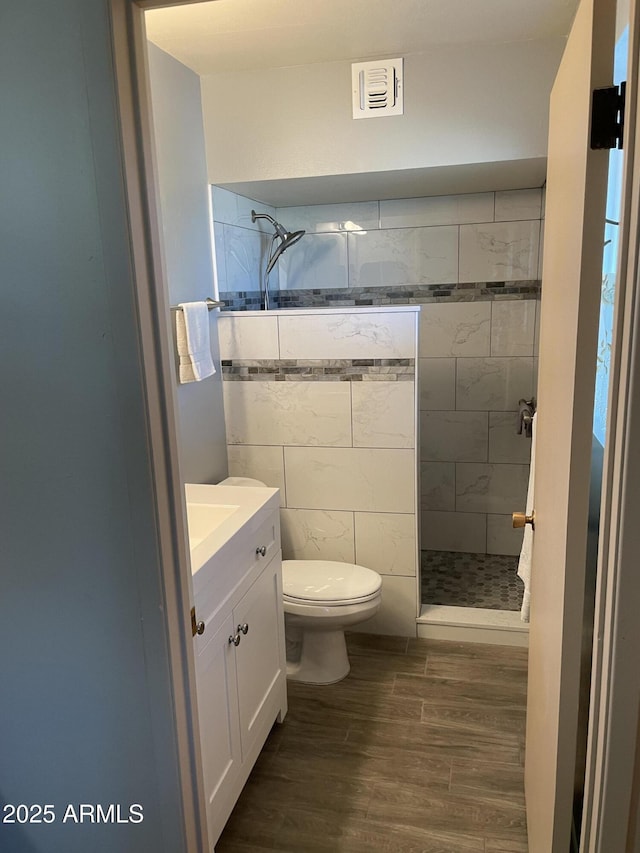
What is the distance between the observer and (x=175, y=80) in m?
2.45

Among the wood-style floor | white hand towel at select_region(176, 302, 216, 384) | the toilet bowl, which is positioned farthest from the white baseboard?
white hand towel at select_region(176, 302, 216, 384)

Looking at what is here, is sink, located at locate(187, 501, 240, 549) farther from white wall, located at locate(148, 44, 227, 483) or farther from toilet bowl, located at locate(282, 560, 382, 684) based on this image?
toilet bowl, located at locate(282, 560, 382, 684)

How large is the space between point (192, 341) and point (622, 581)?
1.80 metres

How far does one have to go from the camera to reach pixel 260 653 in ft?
6.82

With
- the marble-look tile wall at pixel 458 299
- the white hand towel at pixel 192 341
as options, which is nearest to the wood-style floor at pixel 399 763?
the marble-look tile wall at pixel 458 299

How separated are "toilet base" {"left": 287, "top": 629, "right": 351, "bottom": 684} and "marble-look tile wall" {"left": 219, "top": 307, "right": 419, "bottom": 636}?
0.36 meters

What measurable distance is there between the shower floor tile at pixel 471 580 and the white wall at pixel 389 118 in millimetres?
2019

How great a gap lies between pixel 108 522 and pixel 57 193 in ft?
1.86

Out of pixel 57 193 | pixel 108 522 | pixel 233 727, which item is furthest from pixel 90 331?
pixel 233 727

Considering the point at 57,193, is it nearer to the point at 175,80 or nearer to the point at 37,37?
the point at 37,37

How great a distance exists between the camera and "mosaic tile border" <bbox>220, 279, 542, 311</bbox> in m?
3.33

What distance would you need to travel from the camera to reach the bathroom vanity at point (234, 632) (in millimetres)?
1645

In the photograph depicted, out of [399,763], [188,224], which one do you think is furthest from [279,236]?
[399,763]

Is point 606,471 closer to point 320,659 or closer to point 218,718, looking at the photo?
point 218,718
